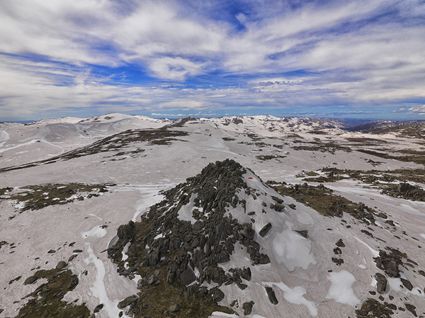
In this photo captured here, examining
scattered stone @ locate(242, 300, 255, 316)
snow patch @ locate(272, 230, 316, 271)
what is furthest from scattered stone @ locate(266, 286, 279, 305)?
snow patch @ locate(272, 230, 316, 271)

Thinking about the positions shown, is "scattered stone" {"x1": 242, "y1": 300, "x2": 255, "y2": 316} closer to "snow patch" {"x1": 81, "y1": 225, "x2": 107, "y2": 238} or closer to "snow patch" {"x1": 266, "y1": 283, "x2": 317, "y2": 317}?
"snow patch" {"x1": 266, "y1": 283, "x2": 317, "y2": 317}

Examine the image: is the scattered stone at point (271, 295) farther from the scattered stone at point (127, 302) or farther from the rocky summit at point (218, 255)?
the scattered stone at point (127, 302)

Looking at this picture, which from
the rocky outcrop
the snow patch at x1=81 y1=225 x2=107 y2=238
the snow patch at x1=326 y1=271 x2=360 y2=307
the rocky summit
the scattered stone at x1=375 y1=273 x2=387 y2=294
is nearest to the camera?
the rocky summit

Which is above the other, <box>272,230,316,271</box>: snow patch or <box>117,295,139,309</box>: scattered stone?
<box>272,230,316,271</box>: snow patch

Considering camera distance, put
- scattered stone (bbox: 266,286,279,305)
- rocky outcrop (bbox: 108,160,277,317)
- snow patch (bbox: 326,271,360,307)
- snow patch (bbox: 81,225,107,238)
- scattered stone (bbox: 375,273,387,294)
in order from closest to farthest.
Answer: scattered stone (bbox: 266,286,279,305), snow patch (bbox: 326,271,360,307), scattered stone (bbox: 375,273,387,294), rocky outcrop (bbox: 108,160,277,317), snow patch (bbox: 81,225,107,238)

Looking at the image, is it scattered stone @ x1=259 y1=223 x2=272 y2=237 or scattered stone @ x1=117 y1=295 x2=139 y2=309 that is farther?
scattered stone @ x1=259 y1=223 x2=272 y2=237

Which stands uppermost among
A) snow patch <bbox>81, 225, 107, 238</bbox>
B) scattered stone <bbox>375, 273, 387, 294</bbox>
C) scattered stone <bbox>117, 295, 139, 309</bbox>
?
scattered stone <bbox>375, 273, 387, 294</bbox>

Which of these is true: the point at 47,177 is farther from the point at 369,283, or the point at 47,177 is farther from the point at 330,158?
the point at 330,158

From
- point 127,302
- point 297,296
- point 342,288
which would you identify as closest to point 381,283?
point 342,288

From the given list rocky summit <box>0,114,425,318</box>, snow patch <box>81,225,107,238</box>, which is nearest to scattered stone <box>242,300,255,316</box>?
rocky summit <box>0,114,425,318</box>

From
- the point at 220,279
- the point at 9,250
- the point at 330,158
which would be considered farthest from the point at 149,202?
the point at 330,158

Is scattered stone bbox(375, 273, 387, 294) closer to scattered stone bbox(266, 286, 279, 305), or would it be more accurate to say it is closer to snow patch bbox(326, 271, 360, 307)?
snow patch bbox(326, 271, 360, 307)
